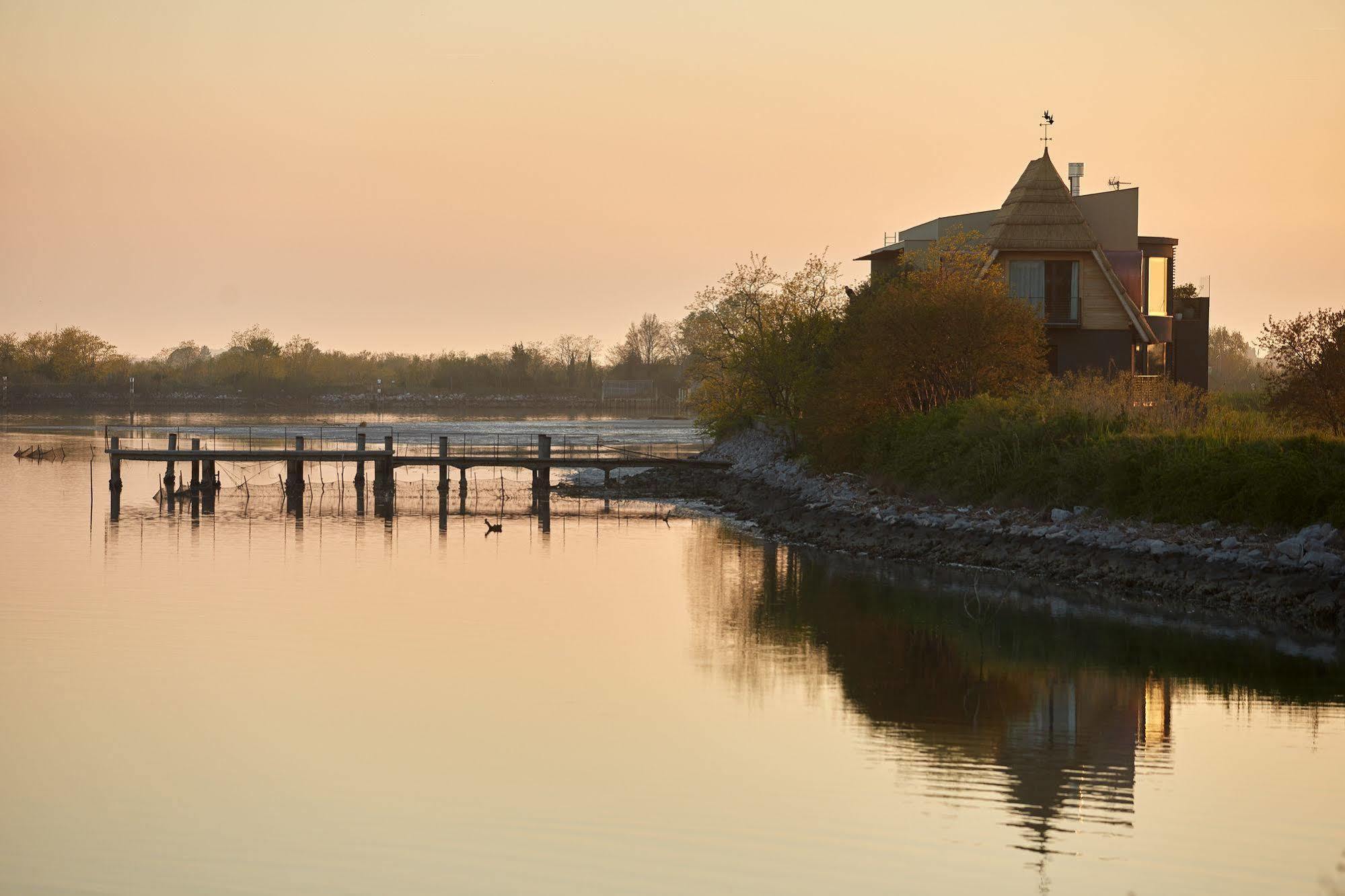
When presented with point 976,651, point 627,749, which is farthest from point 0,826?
point 976,651

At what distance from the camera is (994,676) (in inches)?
866

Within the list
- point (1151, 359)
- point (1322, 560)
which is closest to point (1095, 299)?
point (1151, 359)

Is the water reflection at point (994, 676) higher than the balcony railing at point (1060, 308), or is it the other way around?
the balcony railing at point (1060, 308)

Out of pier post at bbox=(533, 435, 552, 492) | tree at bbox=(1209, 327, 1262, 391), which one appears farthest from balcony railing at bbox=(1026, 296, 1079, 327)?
tree at bbox=(1209, 327, 1262, 391)

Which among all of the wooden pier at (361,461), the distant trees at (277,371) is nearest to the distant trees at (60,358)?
the distant trees at (277,371)

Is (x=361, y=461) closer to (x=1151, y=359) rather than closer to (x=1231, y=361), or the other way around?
(x=1151, y=359)

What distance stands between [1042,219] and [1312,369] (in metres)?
14.2

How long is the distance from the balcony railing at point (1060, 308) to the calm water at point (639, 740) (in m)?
17.7

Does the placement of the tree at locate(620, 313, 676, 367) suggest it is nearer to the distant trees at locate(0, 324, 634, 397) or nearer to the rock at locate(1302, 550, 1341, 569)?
the distant trees at locate(0, 324, 634, 397)

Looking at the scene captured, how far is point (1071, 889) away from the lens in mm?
12867

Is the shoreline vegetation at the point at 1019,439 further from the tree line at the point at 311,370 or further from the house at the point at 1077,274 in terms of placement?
the tree line at the point at 311,370

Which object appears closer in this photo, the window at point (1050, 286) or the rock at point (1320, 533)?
the rock at point (1320, 533)

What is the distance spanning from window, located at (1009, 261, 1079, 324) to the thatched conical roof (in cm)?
66

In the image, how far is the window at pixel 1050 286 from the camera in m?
47.5
